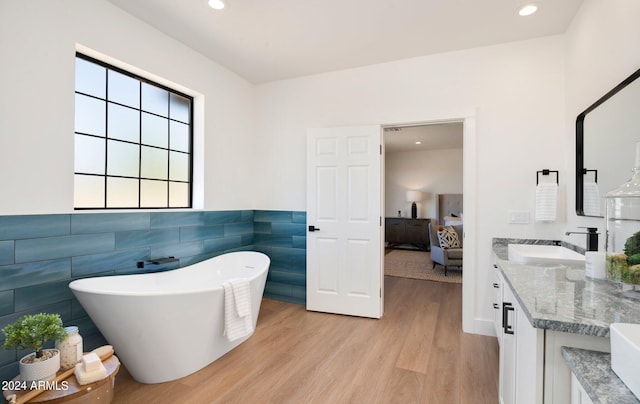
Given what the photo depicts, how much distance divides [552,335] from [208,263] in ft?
9.15

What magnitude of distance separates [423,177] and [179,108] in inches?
244

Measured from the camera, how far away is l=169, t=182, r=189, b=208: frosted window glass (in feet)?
9.82

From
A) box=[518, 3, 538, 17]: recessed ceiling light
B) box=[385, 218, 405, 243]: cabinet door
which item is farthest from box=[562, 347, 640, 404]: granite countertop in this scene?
box=[385, 218, 405, 243]: cabinet door

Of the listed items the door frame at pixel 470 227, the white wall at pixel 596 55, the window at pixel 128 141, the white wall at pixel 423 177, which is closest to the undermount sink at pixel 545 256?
the white wall at pixel 596 55

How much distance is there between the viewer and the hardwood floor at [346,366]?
190cm

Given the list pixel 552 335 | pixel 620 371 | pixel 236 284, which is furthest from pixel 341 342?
pixel 620 371

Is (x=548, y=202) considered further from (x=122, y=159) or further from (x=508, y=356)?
(x=122, y=159)

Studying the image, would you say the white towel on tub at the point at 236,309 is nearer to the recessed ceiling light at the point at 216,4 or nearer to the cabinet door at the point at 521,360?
the cabinet door at the point at 521,360

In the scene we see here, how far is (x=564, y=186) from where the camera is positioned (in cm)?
256

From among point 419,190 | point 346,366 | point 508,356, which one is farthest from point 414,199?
point 508,356

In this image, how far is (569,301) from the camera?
1.05m

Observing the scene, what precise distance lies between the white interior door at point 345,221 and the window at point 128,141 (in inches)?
54.0

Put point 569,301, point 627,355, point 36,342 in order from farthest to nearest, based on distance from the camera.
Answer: point 36,342 < point 569,301 < point 627,355

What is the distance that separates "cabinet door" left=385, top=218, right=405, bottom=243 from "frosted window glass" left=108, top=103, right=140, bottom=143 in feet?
Result: 19.6
